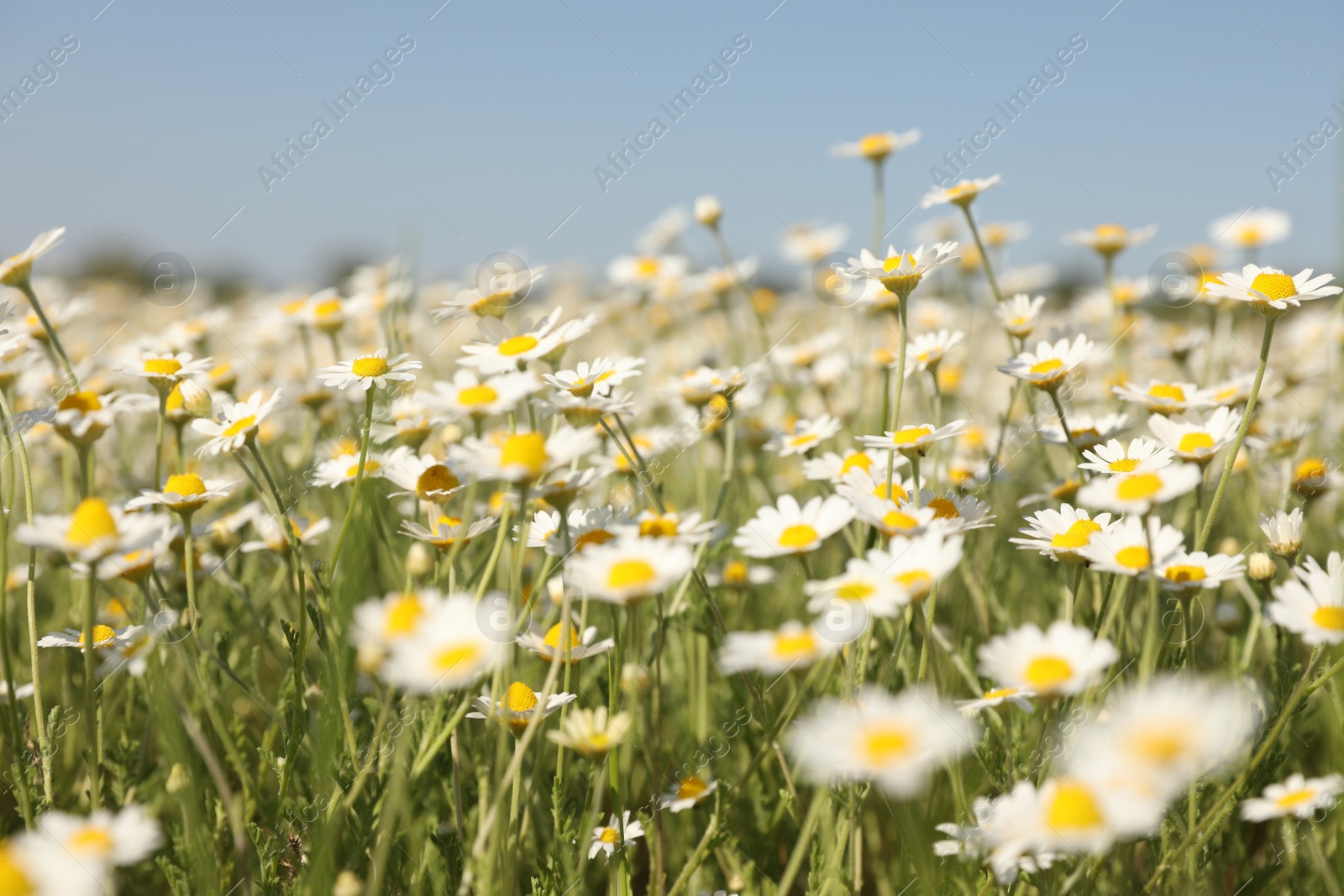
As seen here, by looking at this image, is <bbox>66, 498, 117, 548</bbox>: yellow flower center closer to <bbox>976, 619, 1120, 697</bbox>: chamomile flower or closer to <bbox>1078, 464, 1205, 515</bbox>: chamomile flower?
<bbox>976, 619, 1120, 697</bbox>: chamomile flower

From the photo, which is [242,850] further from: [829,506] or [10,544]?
[10,544]

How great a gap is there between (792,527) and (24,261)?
1.68 meters

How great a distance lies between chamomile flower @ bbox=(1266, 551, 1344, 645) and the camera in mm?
1111

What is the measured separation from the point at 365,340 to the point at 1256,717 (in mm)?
5096

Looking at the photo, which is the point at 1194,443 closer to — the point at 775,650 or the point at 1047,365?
the point at 1047,365

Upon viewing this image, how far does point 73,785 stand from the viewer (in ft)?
5.97

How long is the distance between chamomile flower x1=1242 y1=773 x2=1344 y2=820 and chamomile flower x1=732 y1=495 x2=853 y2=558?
80 cm

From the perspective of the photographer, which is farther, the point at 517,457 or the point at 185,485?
the point at 185,485

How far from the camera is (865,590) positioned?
107 centimetres

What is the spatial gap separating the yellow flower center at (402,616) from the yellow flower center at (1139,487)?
87 centimetres

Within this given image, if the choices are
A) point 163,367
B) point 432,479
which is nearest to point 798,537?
point 432,479

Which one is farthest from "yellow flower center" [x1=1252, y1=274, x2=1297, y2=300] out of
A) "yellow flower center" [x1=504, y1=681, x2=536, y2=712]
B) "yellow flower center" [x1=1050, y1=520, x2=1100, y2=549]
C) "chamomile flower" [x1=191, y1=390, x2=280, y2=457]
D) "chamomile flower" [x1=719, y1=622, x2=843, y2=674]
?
"chamomile flower" [x1=191, y1=390, x2=280, y2=457]

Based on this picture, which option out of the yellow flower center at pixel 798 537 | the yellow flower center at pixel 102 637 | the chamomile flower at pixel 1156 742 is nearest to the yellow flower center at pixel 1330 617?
the chamomile flower at pixel 1156 742

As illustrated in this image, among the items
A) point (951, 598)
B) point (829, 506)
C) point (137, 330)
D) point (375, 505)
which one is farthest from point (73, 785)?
point (137, 330)
